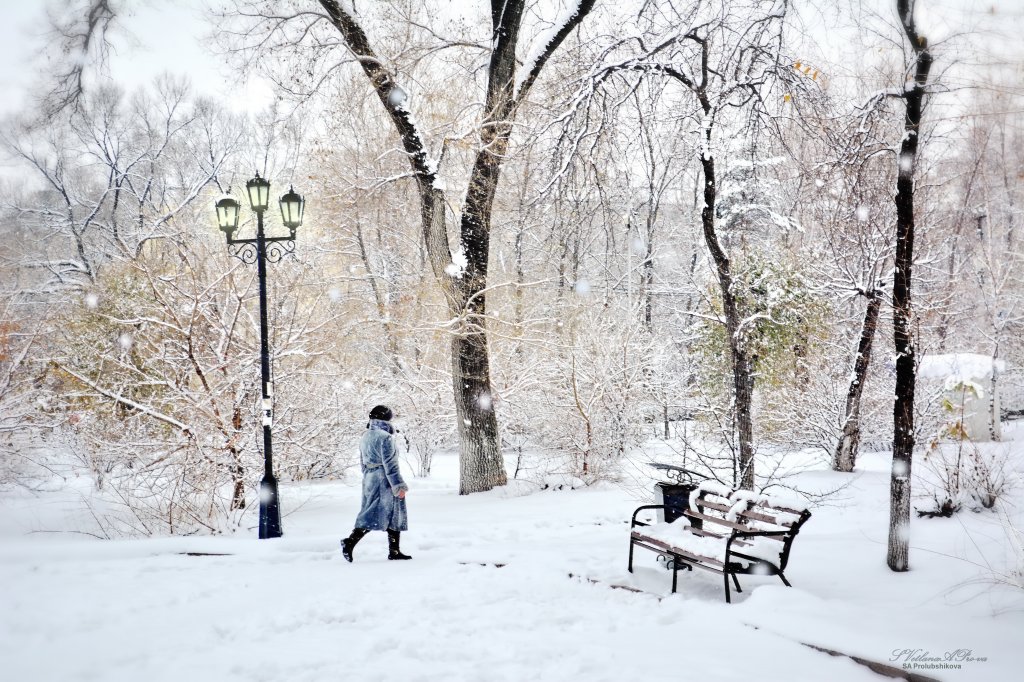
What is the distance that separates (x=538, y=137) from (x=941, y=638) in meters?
5.85

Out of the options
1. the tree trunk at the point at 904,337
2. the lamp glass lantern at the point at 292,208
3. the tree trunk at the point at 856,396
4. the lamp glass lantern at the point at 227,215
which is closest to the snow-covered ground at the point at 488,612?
the tree trunk at the point at 904,337

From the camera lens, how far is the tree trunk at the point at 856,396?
11453mm

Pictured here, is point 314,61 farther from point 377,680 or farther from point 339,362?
point 377,680

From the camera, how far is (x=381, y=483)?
656cm

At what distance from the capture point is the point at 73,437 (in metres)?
13.5

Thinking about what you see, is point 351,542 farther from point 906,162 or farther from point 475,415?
point 906,162

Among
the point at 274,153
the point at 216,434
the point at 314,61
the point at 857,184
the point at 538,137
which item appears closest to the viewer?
the point at 857,184

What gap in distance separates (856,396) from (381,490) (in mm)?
9563

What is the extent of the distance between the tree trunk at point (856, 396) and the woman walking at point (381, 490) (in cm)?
884

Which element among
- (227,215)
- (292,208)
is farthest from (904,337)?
(227,215)

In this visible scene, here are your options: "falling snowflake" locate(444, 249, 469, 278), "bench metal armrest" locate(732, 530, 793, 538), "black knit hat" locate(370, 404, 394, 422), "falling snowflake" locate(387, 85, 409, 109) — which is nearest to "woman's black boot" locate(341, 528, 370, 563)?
"black knit hat" locate(370, 404, 394, 422)

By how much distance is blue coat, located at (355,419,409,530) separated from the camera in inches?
255

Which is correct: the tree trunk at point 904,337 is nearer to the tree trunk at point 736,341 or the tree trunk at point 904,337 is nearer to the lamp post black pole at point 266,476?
the tree trunk at point 736,341

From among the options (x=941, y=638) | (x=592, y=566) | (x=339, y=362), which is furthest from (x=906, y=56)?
(x=339, y=362)
